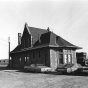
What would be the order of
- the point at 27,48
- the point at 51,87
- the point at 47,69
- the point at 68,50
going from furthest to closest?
the point at 27,48, the point at 68,50, the point at 47,69, the point at 51,87

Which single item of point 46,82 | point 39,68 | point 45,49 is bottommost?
point 46,82

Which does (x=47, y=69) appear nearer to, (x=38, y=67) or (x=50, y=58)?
(x=38, y=67)

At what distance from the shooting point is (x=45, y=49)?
26.7m

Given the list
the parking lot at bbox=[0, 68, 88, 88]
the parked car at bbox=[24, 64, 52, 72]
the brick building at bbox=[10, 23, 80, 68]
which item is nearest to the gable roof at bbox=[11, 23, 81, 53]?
the brick building at bbox=[10, 23, 80, 68]

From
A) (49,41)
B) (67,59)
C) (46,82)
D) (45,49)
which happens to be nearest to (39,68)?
(45,49)

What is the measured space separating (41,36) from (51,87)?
70.9 ft

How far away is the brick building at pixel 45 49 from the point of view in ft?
85.4

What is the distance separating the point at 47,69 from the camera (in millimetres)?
21094

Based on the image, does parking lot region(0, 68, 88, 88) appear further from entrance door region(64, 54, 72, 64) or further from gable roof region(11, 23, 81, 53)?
entrance door region(64, 54, 72, 64)

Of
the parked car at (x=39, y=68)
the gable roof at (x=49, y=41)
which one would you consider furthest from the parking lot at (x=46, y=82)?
the gable roof at (x=49, y=41)

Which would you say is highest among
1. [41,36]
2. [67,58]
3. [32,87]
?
[41,36]

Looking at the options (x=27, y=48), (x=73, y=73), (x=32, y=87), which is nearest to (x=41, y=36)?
(x=27, y=48)

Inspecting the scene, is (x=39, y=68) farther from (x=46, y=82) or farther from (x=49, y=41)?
(x=46, y=82)

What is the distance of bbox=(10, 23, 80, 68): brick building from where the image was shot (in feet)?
85.4
